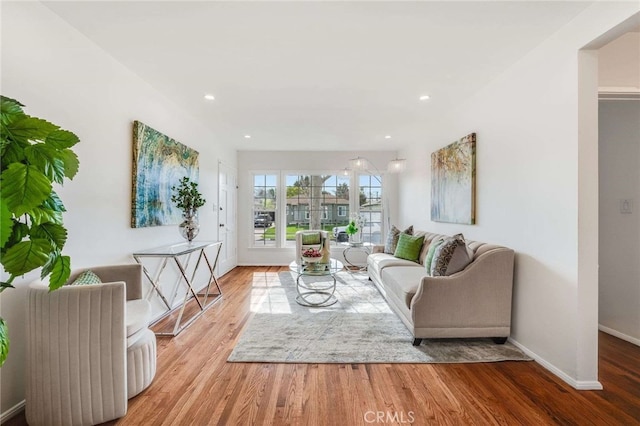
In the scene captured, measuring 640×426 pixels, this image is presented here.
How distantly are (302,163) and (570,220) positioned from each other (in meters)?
4.90

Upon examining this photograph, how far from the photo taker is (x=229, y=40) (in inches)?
88.0

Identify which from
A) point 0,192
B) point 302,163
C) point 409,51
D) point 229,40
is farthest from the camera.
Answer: point 302,163

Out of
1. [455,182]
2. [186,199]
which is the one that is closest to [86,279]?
[186,199]

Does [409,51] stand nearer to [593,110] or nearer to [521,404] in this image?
[593,110]

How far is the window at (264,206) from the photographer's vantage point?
638cm

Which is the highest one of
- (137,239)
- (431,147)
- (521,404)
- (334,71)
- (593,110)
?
(334,71)

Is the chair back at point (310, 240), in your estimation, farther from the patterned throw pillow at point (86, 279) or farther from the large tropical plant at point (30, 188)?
the large tropical plant at point (30, 188)

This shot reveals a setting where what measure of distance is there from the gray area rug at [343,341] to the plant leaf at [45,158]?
1.77m

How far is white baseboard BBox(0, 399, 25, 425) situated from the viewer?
1.65 metres

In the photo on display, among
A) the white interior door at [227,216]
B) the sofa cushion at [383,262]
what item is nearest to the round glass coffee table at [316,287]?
the sofa cushion at [383,262]

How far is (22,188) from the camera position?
1056 mm

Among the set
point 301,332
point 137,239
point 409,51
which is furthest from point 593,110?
point 137,239

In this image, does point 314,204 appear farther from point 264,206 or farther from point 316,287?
point 316,287

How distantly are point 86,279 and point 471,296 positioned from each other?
2899 millimetres
